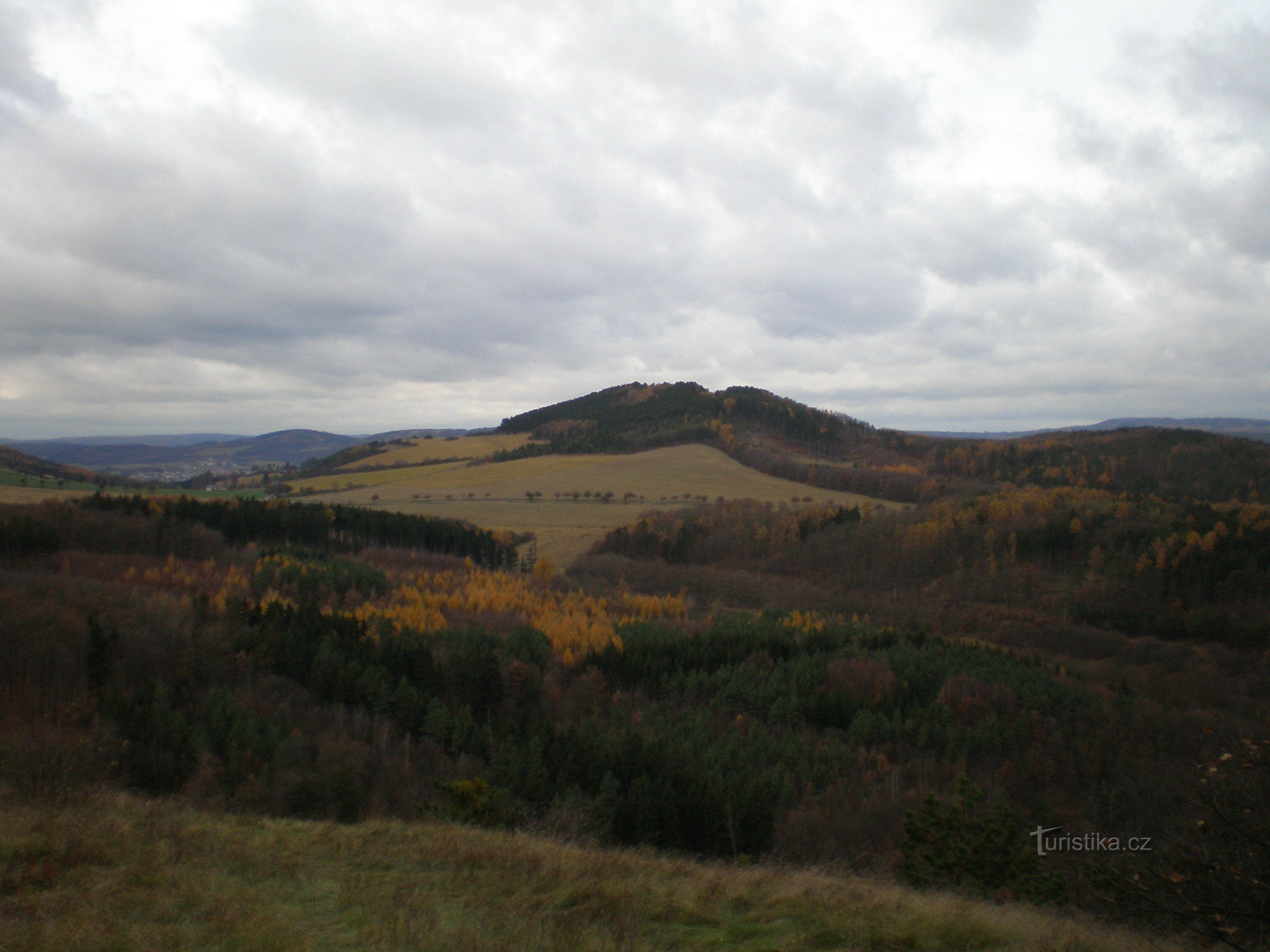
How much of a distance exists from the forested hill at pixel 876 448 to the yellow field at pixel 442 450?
7027 mm

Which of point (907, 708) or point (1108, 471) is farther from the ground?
point (1108, 471)

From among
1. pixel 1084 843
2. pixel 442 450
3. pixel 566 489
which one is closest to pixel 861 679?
pixel 1084 843

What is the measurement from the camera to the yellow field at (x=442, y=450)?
146875 millimetres

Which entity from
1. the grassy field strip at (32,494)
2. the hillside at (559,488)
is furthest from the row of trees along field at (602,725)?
the hillside at (559,488)

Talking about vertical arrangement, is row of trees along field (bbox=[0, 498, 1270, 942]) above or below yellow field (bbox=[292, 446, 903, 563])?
below

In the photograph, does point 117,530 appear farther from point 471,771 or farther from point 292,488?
point 292,488

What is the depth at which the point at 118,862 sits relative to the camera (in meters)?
8.76

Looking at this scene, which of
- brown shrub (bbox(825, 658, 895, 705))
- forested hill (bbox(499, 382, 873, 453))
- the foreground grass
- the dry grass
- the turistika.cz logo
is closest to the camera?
the foreground grass

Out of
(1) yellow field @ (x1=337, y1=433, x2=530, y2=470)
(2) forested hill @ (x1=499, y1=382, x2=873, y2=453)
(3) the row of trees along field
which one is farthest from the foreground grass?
(1) yellow field @ (x1=337, y1=433, x2=530, y2=470)

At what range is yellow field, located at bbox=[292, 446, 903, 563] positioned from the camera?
83.6 metres

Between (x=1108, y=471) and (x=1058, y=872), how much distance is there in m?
114

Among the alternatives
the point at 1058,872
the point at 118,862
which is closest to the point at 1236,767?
the point at 1058,872

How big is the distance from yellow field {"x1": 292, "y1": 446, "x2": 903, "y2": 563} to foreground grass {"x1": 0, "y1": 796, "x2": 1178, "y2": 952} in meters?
63.8

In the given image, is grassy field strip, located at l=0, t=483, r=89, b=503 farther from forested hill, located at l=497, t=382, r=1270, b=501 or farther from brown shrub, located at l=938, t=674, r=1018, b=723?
forested hill, located at l=497, t=382, r=1270, b=501
